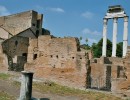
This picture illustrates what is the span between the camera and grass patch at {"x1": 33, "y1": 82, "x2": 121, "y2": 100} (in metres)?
17.6

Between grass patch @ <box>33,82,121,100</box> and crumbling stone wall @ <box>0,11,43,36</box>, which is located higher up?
crumbling stone wall @ <box>0,11,43,36</box>

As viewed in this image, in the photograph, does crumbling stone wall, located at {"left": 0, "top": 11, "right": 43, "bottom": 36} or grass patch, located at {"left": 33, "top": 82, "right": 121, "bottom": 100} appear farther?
crumbling stone wall, located at {"left": 0, "top": 11, "right": 43, "bottom": 36}

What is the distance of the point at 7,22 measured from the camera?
139ft

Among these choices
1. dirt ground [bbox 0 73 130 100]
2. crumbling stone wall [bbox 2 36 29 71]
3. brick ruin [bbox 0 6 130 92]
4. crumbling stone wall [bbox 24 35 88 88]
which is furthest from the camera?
crumbling stone wall [bbox 2 36 29 71]

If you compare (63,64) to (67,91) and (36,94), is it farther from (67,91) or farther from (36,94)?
(36,94)

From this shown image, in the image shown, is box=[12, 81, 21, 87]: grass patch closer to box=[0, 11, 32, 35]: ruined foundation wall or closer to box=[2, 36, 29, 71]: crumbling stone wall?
box=[2, 36, 29, 71]: crumbling stone wall

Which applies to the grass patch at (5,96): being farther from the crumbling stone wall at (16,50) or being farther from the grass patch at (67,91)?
the crumbling stone wall at (16,50)

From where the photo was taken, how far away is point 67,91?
1897 cm

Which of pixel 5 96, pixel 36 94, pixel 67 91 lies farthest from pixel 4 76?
pixel 5 96

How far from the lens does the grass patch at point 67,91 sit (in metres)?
17.6

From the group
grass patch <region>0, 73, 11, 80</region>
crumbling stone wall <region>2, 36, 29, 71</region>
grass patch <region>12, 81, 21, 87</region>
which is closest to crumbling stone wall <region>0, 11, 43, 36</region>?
crumbling stone wall <region>2, 36, 29, 71</region>

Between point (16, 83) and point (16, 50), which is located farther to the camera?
point (16, 50)

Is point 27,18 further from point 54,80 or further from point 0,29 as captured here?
point 54,80

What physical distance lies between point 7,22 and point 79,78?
24.1 meters
